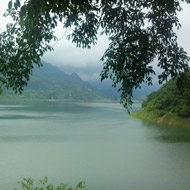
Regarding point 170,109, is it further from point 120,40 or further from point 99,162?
point 120,40

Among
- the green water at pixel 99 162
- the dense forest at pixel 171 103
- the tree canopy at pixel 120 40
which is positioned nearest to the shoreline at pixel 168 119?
the dense forest at pixel 171 103

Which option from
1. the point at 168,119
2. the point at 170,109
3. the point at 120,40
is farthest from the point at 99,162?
the point at 170,109

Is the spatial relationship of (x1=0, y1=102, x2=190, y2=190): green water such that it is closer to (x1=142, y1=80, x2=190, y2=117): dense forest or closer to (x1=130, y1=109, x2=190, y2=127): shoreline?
(x1=130, y1=109, x2=190, y2=127): shoreline

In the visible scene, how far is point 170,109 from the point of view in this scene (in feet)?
201

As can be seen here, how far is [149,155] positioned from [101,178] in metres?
9.46

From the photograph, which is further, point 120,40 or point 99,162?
point 99,162

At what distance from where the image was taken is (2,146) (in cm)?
2819

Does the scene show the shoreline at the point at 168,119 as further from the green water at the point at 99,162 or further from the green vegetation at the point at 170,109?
the green water at the point at 99,162

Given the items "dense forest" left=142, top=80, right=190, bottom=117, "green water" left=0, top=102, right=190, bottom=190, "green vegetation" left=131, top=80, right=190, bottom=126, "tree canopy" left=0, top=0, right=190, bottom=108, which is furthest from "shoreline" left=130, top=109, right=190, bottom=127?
"tree canopy" left=0, top=0, right=190, bottom=108

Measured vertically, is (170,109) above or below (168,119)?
above

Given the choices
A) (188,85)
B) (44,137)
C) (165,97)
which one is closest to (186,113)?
(165,97)

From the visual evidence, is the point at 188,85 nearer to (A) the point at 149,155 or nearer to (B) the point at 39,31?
(B) the point at 39,31

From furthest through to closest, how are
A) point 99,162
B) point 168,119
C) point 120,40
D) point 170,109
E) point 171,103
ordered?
point 171,103 → point 170,109 → point 168,119 → point 99,162 → point 120,40

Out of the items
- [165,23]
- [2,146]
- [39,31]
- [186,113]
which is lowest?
[2,146]
